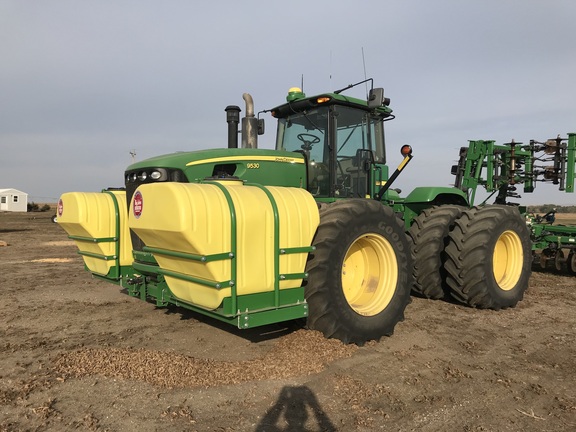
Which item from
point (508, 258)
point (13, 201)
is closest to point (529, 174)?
point (508, 258)

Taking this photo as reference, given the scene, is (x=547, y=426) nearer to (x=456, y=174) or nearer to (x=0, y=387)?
(x=0, y=387)

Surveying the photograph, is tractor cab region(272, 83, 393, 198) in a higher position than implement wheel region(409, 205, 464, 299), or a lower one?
higher

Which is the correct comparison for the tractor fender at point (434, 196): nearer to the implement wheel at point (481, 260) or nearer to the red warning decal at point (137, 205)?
the implement wheel at point (481, 260)

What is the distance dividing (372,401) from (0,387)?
2962mm

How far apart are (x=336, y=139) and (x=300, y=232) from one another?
2.05 meters

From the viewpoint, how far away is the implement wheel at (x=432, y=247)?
6.21 metres

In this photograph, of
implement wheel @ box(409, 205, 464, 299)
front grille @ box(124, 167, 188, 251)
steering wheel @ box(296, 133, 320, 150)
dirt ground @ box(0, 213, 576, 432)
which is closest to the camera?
dirt ground @ box(0, 213, 576, 432)

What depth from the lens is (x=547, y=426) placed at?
10.1 ft

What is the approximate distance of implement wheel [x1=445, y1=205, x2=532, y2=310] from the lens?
6016 mm

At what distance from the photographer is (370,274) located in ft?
16.3

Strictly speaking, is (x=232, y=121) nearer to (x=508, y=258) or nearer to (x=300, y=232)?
(x=300, y=232)

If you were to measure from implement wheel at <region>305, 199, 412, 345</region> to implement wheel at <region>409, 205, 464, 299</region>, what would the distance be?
142 centimetres

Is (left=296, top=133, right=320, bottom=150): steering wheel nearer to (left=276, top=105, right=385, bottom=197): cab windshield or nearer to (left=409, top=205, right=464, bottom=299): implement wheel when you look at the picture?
(left=276, top=105, right=385, bottom=197): cab windshield

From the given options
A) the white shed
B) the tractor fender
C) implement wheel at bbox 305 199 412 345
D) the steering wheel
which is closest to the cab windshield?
the steering wheel
